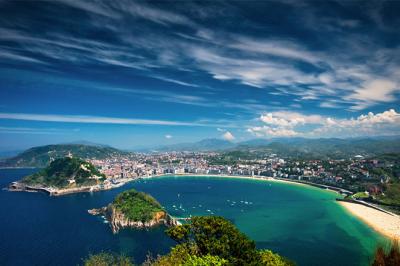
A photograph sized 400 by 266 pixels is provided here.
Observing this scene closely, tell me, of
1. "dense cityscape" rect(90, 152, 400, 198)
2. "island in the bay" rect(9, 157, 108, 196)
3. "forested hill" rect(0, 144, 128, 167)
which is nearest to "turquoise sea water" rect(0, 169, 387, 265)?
"island in the bay" rect(9, 157, 108, 196)

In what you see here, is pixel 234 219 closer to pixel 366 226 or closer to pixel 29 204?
pixel 366 226

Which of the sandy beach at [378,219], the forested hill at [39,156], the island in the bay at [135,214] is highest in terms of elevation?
the forested hill at [39,156]

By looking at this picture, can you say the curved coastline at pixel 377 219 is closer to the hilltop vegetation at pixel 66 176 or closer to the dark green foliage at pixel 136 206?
the dark green foliage at pixel 136 206

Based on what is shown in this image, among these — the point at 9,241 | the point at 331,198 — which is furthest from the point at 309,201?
the point at 9,241

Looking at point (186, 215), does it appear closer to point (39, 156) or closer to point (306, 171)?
point (306, 171)

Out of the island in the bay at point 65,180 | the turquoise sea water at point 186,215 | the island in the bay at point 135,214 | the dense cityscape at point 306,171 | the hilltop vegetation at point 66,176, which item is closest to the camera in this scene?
the turquoise sea water at point 186,215

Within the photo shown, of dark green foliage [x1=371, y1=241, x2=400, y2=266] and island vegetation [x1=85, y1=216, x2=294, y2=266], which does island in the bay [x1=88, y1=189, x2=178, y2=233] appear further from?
dark green foliage [x1=371, y1=241, x2=400, y2=266]

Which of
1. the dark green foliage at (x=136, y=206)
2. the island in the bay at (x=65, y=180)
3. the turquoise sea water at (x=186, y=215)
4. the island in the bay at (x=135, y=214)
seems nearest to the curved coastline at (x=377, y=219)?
the turquoise sea water at (x=186, y=215)
